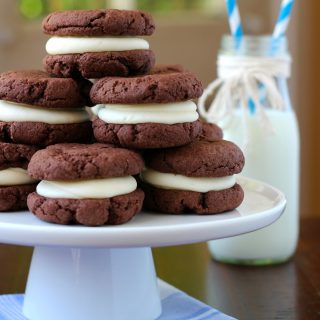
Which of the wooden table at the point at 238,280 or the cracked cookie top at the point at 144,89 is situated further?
the wooden table at the point at 238,280

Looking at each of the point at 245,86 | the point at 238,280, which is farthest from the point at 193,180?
the point at 245,86

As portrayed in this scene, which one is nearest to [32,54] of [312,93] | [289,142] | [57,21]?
[312,93]

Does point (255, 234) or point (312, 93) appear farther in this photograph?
point (312, 93)

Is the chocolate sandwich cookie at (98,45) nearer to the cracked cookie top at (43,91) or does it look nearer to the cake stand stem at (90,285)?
the cracked cookie top at (43,91)

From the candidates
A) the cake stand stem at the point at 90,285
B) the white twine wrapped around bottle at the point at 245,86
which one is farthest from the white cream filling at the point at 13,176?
the white twine wrapped around bottle at the point at 245,86

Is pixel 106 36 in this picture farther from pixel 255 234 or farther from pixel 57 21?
pixel 255 234

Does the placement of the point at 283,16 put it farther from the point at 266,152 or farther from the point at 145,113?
the point at 145,113

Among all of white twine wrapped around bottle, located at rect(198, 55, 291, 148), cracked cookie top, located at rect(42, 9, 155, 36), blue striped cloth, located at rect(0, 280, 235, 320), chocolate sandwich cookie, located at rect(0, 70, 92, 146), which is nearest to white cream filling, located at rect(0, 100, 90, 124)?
chocolate sandwich cookie, located at rect(0, 70, 92, 146)
